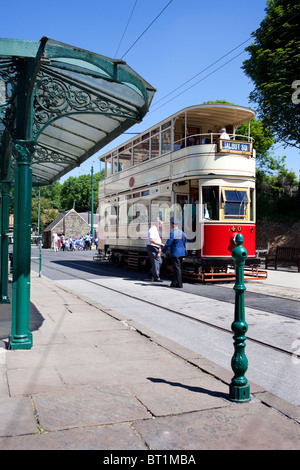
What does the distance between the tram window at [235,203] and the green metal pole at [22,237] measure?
8304mm

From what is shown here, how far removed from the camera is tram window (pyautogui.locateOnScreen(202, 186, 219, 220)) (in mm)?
12828

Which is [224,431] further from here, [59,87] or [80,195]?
[80,195]

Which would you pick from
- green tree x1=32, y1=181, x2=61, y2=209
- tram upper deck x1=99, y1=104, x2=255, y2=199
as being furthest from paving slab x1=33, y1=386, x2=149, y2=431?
green tree x1=32, y1=181, x2=61, y2=209

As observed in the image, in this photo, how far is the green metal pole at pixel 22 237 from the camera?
5.16 m

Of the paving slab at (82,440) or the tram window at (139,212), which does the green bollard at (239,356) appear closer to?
the paving slab at (82,440)

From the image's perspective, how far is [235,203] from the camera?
1296 cm

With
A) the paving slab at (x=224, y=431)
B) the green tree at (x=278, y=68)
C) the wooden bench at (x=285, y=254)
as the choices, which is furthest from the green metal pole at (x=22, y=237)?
the green tree at (x=278, y=68)

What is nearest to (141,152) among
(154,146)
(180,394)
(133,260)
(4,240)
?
(154,146)

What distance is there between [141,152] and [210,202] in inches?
170

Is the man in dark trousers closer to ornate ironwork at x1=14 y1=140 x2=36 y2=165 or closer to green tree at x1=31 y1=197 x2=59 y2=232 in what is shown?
ornate ironwork at x1=14 y1=140 x2=36 y2=165

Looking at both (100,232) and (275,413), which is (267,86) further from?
(275,413)

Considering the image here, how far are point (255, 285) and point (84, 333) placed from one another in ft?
24.9

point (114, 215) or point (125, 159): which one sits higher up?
point (125, 159)

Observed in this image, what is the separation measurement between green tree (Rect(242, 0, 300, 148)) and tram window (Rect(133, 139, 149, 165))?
843 cm
